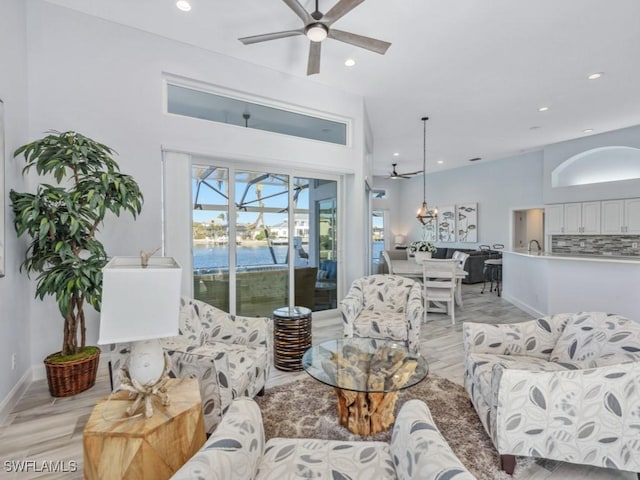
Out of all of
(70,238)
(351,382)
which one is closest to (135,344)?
(351,382)

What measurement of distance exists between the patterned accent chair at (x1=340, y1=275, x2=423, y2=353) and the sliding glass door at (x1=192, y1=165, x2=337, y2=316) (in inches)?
45.9

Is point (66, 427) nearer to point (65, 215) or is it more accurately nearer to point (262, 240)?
point (65, 215)

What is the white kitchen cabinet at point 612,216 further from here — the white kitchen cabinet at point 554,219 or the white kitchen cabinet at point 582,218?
the white kitchen cabinet at point 554,219

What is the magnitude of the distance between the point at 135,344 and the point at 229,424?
0.55 metres

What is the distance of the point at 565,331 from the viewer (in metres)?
2.37

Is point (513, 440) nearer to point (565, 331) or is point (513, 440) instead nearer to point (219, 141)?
point (565, 331)

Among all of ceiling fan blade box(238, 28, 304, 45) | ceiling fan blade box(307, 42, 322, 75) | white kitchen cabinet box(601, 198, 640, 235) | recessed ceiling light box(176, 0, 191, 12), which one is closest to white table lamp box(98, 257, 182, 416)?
ceiling fan blade box(238, 28, 304, 45)

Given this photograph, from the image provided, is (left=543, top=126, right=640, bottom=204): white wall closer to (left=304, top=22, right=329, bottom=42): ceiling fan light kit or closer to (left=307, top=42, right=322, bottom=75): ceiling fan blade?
(left=307, top=42, right=322, bottom=75): ceiling fan blade

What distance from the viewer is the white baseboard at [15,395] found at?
235 centimetres

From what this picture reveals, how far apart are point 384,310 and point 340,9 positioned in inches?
118

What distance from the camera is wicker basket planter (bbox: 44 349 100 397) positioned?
2.62 meters

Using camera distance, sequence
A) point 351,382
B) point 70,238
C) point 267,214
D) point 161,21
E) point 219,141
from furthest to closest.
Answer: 1. point 267,214
2. point 219,141
3. point 161,21
4. point 70,238
5. point 351,382

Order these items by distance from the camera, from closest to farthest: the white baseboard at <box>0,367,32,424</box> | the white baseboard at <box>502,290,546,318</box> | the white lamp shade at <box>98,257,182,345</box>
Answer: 1. the white lamp shade at <box>98,257,182,345</box>
2. the white baseboard at <box>0,367,32,424</box>
3. the white baseboard at <box>502,290,546,318</box>

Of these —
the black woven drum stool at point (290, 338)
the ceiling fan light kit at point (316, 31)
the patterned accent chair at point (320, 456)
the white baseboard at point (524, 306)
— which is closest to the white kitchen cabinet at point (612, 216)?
the white baseboard at point (524, 306)
